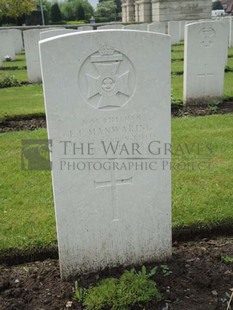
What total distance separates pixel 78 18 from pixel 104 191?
156 ft

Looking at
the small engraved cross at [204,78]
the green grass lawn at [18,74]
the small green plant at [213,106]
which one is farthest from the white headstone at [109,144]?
the green grass lawn at [18,74]

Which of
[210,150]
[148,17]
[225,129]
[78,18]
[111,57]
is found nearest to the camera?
[111,57]

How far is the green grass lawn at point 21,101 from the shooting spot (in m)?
7.54

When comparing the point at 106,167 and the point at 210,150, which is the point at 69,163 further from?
the point at 210,150

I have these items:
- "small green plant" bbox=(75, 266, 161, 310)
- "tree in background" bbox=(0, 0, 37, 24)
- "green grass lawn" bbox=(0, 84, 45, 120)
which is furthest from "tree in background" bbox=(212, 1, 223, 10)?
"small green plant" bbox=(75, 266, 161, 310)

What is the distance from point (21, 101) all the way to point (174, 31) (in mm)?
13580

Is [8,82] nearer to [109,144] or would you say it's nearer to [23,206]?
[23,206]

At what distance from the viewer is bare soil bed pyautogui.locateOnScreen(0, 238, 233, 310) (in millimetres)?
2594

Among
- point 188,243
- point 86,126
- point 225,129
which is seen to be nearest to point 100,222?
point 86,126

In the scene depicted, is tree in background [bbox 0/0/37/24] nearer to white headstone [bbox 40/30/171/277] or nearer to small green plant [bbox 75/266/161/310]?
white headstone [bbox 40/30/171/277]

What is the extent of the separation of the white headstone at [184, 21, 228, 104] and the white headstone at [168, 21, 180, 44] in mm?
Answer: 12538

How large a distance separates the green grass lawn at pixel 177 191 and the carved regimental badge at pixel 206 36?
2433 millimetres

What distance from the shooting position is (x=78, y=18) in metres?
47.2

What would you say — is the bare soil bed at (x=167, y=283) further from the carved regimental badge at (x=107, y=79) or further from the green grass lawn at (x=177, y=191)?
the carved regimental badge at (x=107, y=79)
